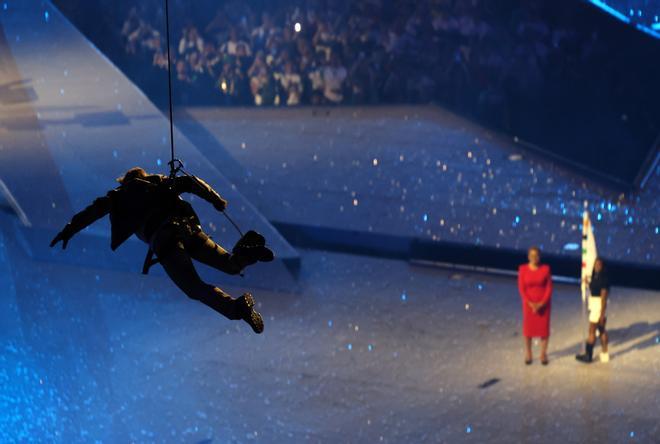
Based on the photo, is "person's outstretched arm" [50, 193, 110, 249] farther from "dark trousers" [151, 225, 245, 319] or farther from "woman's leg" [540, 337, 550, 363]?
"woman's leg" [540, 337, 550, 363]

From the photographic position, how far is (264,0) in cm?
1623

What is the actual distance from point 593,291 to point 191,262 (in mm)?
5747

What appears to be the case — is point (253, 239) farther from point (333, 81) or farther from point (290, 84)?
point (290, 84)

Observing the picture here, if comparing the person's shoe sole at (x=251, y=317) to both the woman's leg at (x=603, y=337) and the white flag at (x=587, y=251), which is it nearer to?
the white flag at (x=587, y=251)

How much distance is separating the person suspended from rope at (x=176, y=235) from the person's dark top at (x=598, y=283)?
5.37 meters

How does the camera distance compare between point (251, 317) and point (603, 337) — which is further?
point (603, 337)

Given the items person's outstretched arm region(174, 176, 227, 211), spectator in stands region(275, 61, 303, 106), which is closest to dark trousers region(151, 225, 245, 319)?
person's outstretched arm region(174, 176, 227, 211)

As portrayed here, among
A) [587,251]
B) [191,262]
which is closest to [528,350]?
[587,251]

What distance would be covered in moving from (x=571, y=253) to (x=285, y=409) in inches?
190

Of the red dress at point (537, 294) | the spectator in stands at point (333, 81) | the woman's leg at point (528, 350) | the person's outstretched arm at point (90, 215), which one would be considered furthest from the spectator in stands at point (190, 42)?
the person's outstretched arm at point (90, 215)

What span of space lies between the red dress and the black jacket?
5.27 metres

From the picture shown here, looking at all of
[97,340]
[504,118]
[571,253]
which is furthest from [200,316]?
[504,118]

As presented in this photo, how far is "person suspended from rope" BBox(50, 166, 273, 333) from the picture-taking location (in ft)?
12.6

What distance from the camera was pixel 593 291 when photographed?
29.4ft
